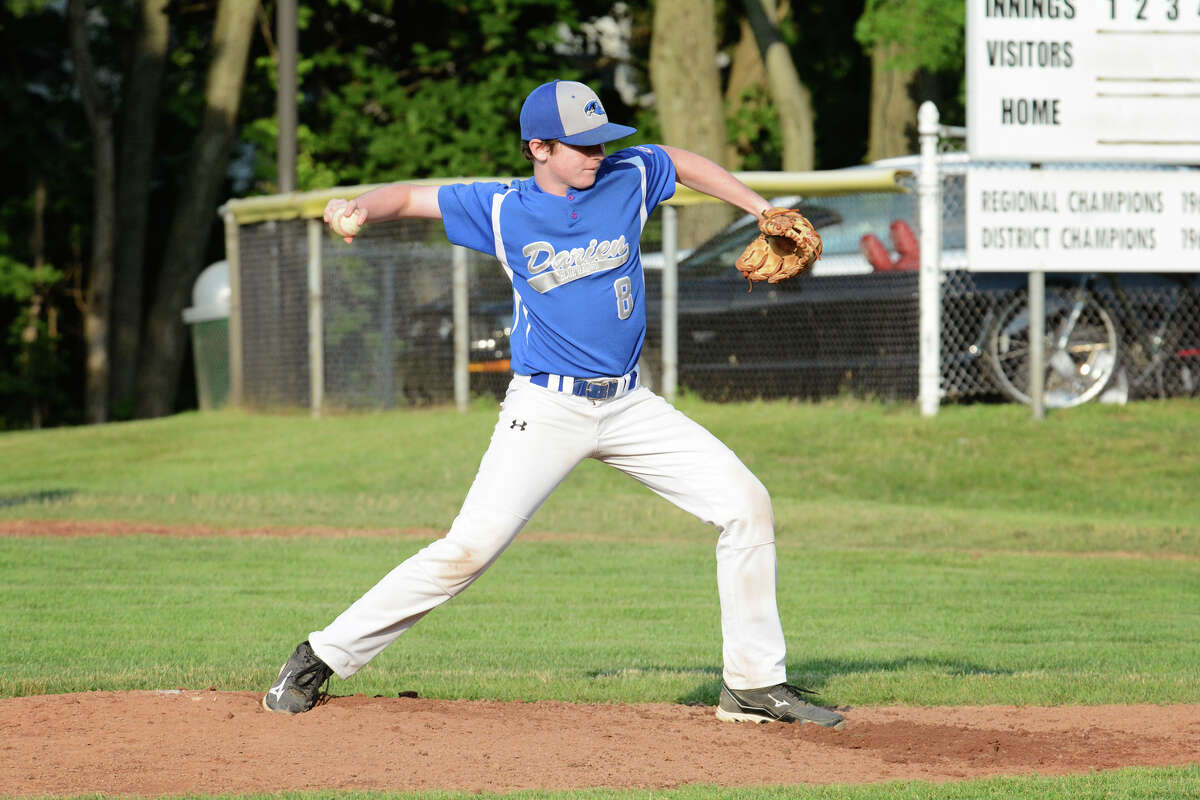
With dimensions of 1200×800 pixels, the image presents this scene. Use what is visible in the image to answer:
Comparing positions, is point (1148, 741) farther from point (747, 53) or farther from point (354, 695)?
point (747, 53)

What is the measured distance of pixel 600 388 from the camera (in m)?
5.80

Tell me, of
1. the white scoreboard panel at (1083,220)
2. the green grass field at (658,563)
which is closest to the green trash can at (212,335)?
the green grass field at (658,563)

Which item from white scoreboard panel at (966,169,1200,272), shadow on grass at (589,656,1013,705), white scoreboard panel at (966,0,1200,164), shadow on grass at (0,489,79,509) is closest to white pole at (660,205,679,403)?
white scoreboard panel at (966,169,1200,272)

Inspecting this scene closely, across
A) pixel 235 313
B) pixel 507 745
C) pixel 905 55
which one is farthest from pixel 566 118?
pixel 905 55

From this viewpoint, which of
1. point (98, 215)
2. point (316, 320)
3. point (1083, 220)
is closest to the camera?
point (1083, 220)

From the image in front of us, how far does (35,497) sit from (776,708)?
989 cm

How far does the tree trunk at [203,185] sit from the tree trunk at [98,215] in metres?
0.72

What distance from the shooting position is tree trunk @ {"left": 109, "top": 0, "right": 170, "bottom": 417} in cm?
2558

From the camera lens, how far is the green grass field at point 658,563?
A: 7148mm

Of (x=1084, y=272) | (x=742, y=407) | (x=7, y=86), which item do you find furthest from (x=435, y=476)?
(x=7, y=86)

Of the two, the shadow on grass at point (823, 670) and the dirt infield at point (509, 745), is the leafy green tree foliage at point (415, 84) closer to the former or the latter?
the shadow on grass at point (823, 670)

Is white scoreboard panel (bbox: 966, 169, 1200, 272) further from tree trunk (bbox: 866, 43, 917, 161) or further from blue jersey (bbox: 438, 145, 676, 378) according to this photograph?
blue jersey (bbox: 438, 145, 676, 378)

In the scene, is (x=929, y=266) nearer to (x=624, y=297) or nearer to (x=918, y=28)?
(x=918, y=28)

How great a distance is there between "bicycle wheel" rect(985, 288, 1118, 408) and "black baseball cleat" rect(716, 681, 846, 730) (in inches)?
393
